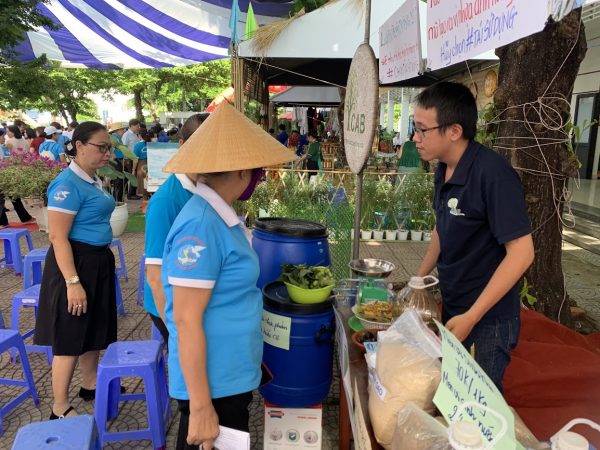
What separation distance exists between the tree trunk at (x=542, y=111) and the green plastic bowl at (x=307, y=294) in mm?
1770

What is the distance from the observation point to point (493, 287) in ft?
4.98

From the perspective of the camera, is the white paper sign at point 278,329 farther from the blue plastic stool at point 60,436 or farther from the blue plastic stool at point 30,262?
the blue plastic stool at point 30,262

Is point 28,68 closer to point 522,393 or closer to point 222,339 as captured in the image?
point 222,339

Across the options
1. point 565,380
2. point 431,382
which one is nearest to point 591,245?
point 565,380

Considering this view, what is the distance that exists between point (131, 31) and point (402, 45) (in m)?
8.18

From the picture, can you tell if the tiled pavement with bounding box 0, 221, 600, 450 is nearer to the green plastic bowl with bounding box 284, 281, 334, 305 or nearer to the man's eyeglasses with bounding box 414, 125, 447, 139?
the green plastic bowl with bounding box 284, 281, 334, 305

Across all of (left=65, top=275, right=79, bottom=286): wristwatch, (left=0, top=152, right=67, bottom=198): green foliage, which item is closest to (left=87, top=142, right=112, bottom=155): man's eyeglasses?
(left=65, top=275, right=79, bottom=286): wristwatch

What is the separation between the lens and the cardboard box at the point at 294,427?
2199mm

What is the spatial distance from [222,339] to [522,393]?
6.43ft

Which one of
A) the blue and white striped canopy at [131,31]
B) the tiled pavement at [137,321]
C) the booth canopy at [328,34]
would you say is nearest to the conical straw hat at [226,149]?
the tiled pavement at [137,321]

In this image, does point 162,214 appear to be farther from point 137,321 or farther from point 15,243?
point 15,243

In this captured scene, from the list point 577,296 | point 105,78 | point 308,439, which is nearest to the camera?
point 308,439

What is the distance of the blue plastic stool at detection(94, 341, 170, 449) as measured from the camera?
2158 mm

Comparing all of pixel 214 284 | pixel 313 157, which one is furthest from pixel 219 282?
pixel 313 157
